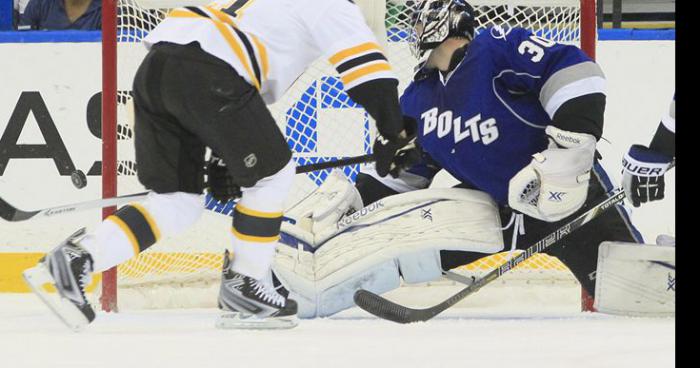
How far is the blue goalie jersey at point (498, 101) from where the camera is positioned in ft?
8.37

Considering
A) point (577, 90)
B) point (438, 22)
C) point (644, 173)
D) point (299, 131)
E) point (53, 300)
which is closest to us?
point (53, 300)

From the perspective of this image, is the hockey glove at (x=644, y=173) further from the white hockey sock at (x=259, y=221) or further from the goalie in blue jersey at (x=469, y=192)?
the white hockey sock at (x=259, y=221)

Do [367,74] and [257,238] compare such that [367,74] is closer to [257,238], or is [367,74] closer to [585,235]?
[257,238]

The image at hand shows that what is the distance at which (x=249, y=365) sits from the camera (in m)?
1.64

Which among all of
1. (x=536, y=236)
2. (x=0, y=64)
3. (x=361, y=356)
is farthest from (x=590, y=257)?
(x=0, y=64)

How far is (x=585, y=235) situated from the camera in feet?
8.82

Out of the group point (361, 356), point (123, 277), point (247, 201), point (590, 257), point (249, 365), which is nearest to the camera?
point (249, 365)

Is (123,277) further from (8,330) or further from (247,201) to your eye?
(247,201)

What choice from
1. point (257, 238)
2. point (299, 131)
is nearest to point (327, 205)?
point (299, 131)

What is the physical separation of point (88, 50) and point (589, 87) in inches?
69.5

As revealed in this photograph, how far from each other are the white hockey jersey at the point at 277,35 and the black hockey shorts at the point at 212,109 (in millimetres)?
31

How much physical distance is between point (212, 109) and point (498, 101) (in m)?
0.83

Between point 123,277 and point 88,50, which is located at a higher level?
point 88,50

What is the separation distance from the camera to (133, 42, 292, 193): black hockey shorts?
2174 mm
